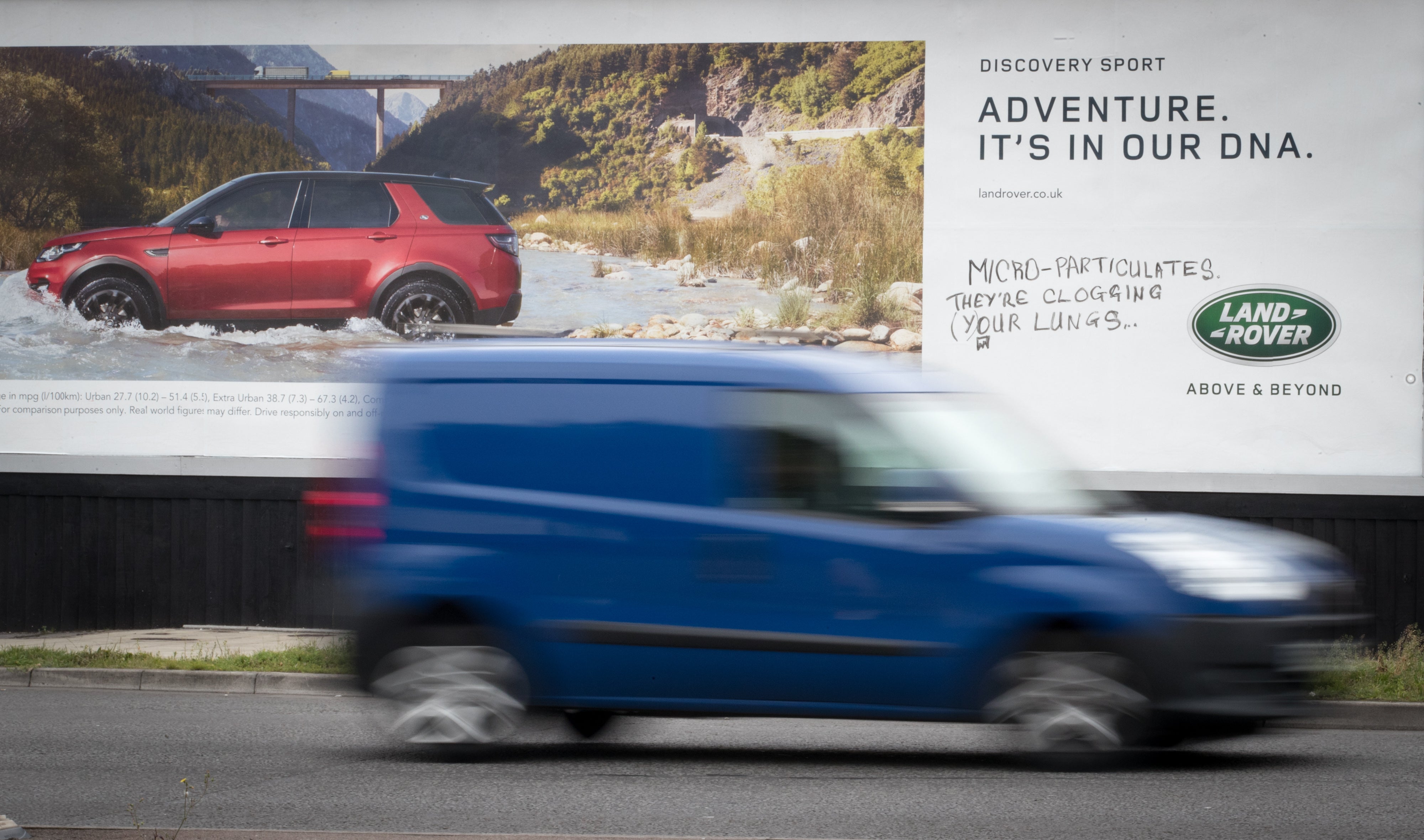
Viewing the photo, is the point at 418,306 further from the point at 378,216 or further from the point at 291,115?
the point at 291,115

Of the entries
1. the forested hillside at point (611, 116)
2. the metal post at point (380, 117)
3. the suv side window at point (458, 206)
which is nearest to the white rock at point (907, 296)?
the forested hillside at point (611, 116)

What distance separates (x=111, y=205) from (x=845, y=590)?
9952mm

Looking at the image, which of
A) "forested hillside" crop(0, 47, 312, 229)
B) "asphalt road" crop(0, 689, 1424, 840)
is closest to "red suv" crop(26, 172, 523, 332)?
"forested hillside" crop(0, 47, 312, 229)

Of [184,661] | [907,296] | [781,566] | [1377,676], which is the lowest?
[184,661]

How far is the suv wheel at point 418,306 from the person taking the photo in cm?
1298

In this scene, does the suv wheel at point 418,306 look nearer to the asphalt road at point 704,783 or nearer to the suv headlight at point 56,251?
the suv headlight at point 56,251

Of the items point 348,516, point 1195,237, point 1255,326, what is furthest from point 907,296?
point 348,516

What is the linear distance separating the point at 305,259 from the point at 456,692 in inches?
292

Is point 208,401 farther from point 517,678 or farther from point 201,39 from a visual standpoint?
point 517,678

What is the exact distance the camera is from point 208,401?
13156mm

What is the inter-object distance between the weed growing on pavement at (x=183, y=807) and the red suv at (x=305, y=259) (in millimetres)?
7146

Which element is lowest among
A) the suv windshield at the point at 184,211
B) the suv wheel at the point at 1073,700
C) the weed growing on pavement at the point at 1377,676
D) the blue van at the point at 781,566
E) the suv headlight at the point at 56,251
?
the weed growing on pavement at the point at 1377,676

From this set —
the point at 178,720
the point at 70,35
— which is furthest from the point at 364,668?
the point at 70,35

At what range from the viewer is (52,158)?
13.6 meters
